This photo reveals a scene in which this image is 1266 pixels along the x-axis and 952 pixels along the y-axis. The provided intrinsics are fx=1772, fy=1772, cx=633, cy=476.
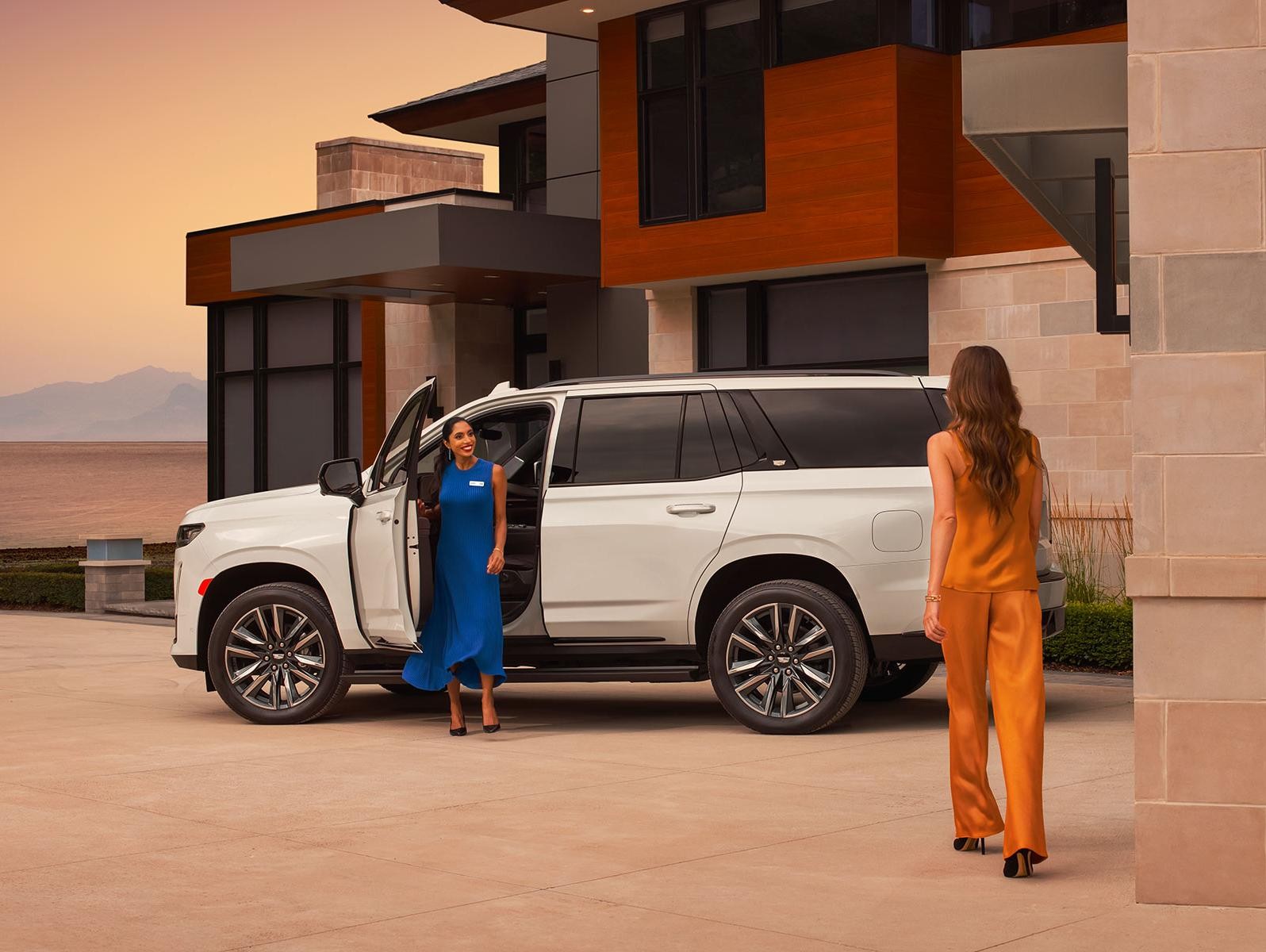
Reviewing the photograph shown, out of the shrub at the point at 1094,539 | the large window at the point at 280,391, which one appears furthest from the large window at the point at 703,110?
the large window at the point at 280,391

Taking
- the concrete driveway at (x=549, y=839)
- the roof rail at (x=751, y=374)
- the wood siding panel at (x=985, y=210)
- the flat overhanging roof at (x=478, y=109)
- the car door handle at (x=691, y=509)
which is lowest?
the concrete driveway at (x=549, y=839)

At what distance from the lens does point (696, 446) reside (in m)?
11.4

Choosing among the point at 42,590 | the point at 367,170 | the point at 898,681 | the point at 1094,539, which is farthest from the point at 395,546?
the point at 367,170

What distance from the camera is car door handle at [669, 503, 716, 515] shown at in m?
11.1

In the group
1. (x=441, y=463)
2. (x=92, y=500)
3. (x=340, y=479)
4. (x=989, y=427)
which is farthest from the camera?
(x=92, y=500)

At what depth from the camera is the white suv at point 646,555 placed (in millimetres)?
10812

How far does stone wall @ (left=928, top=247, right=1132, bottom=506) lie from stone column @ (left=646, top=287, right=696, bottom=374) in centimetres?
358

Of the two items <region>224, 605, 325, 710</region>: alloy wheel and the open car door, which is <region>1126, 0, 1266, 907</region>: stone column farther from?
<region>224, 605, 325, 710</region>: alloy wheel

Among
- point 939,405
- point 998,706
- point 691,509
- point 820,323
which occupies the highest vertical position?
point 820,323

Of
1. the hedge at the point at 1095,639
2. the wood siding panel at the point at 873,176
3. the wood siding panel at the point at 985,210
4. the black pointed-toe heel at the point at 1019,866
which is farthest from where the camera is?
the wood siding panel at the point at 873,176

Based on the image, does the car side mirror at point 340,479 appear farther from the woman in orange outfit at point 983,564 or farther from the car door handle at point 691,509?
the woman in orange outfit at point 983,564

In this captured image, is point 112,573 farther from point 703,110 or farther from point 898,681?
point 898,681

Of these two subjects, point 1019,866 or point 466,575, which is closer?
point 1019,866

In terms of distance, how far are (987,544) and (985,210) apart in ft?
41.5
